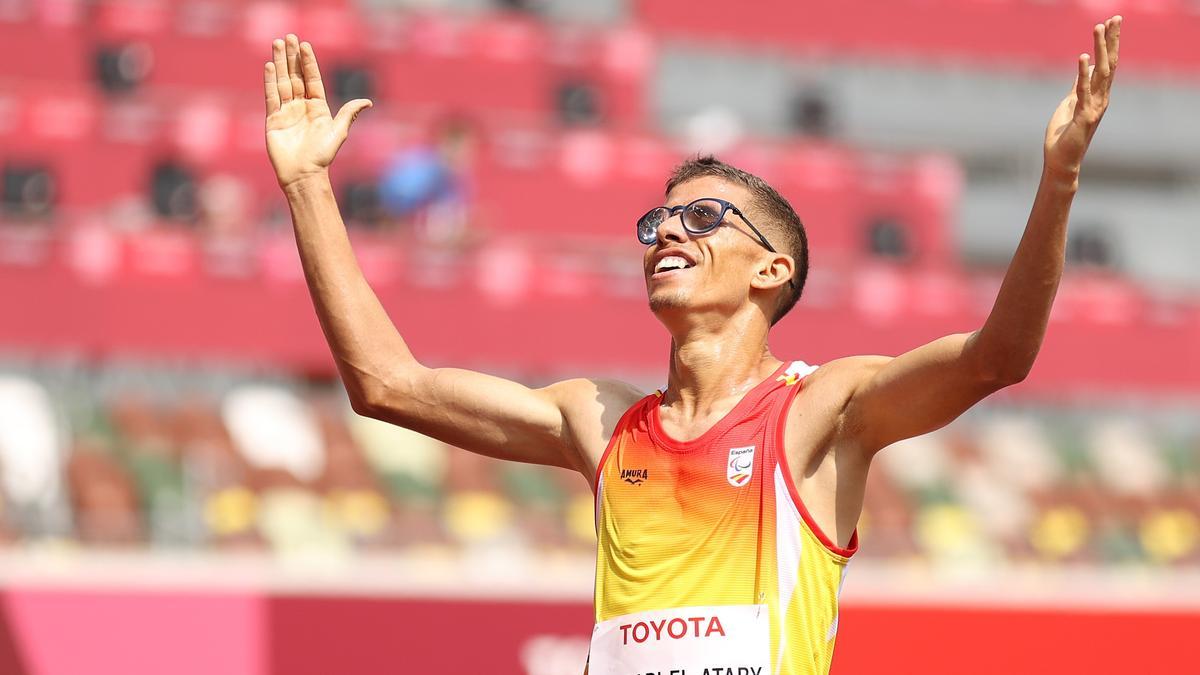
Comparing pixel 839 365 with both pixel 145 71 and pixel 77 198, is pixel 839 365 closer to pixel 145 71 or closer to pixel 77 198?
pixel 77 198

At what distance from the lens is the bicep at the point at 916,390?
339 cm

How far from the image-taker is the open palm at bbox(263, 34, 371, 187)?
4.11 metres

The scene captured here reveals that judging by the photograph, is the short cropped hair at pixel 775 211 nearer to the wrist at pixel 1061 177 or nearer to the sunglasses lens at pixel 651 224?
the sunglasses lens at pixel 651 224

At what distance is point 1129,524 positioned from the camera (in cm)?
1352

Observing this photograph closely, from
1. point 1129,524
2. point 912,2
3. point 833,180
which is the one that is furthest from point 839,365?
point 912,2

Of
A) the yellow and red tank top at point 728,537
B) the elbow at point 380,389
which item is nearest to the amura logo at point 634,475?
the yellow and red tank top at point 728,537

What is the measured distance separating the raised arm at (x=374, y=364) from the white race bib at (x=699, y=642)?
20.9 inches

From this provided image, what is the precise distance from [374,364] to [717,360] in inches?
33.1

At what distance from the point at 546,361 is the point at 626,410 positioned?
34.1ft

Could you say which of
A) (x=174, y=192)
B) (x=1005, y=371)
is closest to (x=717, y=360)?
(x=1005, y=371)

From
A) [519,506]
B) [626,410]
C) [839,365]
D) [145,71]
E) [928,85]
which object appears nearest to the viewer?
[839,365]

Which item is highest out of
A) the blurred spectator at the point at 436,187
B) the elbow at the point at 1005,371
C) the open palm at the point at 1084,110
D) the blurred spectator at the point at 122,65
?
the blurred spectator at the point at 122,65

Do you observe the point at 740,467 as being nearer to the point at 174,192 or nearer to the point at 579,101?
the point at 174,192

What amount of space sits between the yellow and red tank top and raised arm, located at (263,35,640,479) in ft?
0.95
